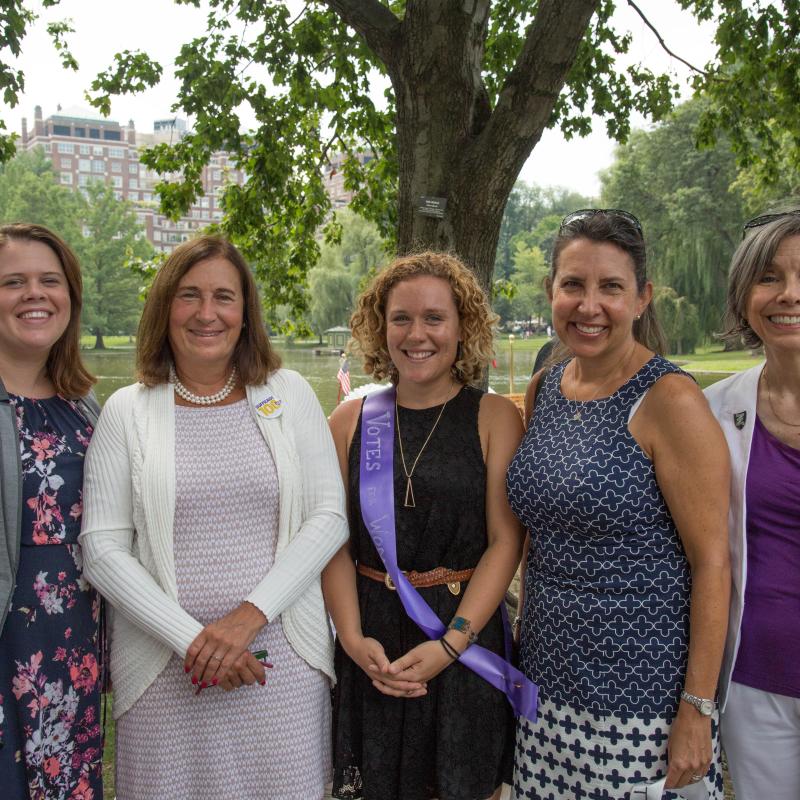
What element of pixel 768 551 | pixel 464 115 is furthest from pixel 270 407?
pixel 464 115

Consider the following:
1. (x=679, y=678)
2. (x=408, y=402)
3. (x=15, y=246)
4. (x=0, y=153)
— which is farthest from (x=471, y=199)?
(x=0, y=153)

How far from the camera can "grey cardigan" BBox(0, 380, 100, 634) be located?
7.38 feet

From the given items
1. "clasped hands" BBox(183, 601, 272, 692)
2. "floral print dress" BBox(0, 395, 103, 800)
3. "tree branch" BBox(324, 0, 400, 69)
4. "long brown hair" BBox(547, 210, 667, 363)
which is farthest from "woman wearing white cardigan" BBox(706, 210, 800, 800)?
"tree branch" BBox(324, 0, 400, 69)

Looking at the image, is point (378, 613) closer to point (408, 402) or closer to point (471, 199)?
point (408, 402)

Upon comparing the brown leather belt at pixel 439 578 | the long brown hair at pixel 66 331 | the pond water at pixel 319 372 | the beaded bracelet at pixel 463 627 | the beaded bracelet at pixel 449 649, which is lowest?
the pond water at pixel 319 372

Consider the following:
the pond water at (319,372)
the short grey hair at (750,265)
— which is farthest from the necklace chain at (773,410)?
the pond water at (319,372)

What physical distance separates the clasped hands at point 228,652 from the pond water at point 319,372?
16.4 m

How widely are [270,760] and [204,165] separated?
6.56 meters

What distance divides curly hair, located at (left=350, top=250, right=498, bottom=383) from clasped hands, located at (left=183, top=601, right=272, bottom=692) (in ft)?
3.15

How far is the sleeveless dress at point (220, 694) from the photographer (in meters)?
2.33

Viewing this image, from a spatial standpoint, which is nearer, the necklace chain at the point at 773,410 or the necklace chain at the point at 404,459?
the necklace chain at the point at 773,410

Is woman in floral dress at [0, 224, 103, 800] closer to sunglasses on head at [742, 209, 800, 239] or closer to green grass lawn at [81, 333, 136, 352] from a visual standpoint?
sunglasses on head at [742, 209, 800, 239]

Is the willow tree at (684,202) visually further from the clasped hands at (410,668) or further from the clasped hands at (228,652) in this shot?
the clasped hands at (228,652)

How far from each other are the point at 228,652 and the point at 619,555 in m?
1.13
